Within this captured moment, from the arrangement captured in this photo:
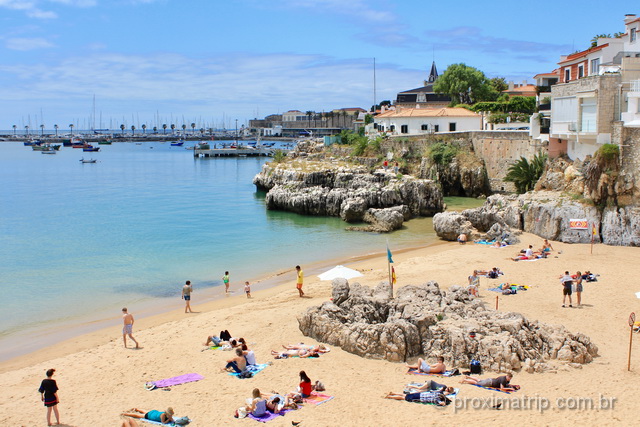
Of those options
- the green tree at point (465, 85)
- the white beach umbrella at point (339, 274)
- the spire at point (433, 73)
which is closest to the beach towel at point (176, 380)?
the white beach umbrella at point (339, 274)

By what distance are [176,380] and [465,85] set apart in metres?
61.0

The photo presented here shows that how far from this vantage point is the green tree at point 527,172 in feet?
122

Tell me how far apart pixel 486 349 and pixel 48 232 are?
33.0m

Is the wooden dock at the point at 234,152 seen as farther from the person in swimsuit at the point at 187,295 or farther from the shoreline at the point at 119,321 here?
the person in swimsuit at the point at 187,295

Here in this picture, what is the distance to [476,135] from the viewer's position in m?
47.0

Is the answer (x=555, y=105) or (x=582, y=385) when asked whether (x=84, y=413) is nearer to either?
(x=582, y=385)

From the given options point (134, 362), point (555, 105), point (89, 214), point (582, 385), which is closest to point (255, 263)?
point (134, 362)

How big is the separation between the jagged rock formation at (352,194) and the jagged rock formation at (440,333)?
20.0 m

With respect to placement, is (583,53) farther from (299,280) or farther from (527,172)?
(299,280)

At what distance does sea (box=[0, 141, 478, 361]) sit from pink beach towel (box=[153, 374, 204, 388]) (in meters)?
6.52

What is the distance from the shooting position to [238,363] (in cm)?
1333

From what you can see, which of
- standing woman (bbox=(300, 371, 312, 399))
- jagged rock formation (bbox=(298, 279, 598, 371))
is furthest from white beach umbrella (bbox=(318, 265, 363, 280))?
standing woman (bbox=(300, 371, 312, 399))

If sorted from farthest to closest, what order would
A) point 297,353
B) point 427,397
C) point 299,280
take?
point 299,280 < point 297,353 < point 427,397

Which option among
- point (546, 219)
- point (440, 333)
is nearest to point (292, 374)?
point (440, 333)
